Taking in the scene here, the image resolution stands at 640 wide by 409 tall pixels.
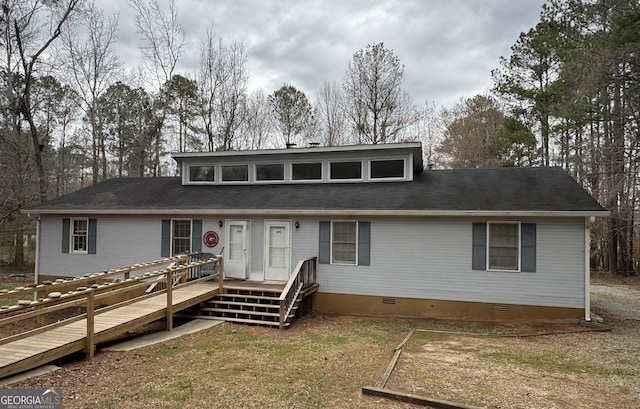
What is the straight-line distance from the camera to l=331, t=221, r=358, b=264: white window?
1019 centimetres

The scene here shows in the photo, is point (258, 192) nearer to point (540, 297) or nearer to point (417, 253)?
point (417, 253)

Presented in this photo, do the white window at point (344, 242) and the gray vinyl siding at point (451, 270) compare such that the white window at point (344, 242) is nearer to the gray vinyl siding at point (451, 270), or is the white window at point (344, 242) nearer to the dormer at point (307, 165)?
the gray vinyl siding at point (451, 270)

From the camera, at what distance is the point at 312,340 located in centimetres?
751

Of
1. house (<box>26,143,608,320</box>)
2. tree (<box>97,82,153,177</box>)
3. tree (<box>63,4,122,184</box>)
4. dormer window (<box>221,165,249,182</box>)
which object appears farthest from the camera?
tree (<box>97,82,153,177</box>)

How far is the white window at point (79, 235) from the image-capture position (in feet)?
39.9

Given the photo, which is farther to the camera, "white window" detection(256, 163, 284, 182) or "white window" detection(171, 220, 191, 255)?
"white window" detection(256, 163, 284, 182)

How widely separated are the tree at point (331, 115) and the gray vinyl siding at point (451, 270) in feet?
46.1

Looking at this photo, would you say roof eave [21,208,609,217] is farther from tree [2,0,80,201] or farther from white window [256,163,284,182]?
tree [2,0,80,201]

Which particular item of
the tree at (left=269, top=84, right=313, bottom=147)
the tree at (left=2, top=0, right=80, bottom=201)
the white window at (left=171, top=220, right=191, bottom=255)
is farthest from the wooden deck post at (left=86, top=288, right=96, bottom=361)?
the tree at (left=269, top=84, right=313, bottom=147)

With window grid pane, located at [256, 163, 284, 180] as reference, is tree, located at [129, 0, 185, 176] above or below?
above

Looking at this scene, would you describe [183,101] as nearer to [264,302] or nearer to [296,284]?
[264,302]

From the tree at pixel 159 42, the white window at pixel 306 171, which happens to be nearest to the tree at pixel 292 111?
the tree at pixel 159 42

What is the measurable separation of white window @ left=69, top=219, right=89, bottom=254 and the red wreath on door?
4.16 m

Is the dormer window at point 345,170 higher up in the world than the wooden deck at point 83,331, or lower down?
higher up
